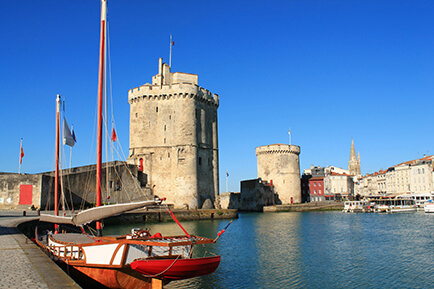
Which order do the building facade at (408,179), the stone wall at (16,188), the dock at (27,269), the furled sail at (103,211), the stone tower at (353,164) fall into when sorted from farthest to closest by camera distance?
the stone tower at (353,164) → the building facade at (408,179) → the stone wall at (16,188) → the furled sail at (103,211) → the dock at (27,269)

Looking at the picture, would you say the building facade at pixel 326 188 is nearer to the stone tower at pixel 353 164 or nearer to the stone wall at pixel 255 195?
the stone wall at pixel 255 195

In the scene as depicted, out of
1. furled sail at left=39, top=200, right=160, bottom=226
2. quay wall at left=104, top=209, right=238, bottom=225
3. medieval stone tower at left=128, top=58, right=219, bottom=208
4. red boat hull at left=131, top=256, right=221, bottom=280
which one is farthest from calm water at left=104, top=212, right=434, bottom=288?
medieval stone tower at left=128, top=58, right=219, bottom=208

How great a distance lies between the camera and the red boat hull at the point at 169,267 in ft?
34.0

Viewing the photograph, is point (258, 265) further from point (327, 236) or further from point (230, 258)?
point (327, 236)

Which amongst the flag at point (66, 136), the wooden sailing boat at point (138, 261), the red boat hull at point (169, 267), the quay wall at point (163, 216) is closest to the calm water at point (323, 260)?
the wooden sailing boat at point (138, 261)

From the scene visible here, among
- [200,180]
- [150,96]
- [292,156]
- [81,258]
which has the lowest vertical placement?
[81,258]

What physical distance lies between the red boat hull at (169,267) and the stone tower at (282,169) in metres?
55.3

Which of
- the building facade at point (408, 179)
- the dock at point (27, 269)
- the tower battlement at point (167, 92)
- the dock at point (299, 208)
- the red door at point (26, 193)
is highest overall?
the tower battlement at point (167, 92)

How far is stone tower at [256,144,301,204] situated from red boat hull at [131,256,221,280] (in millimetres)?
55286

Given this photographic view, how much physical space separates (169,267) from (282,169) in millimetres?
56717

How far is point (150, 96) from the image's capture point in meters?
46.6

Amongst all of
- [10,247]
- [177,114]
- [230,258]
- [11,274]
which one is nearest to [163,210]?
[177,114]

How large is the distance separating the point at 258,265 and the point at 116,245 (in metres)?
8.57

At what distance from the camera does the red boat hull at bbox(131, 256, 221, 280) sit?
34.0 ft
